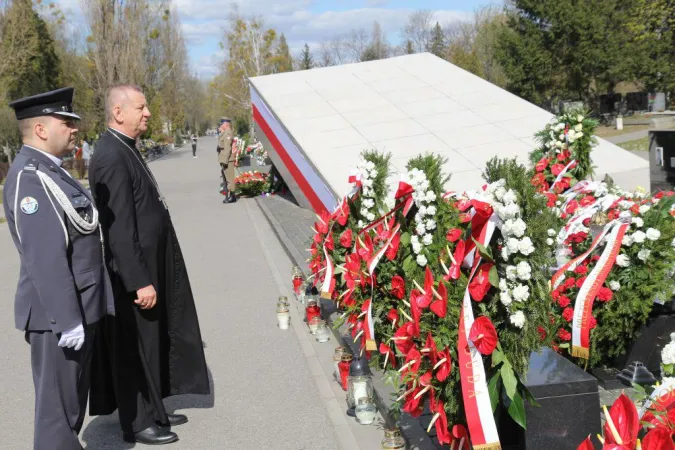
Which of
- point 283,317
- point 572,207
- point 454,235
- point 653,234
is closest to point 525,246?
point 454,235

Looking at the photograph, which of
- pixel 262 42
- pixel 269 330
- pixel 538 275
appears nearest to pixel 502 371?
pixel 538 275

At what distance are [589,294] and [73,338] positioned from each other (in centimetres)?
299

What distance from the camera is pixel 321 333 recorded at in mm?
6723

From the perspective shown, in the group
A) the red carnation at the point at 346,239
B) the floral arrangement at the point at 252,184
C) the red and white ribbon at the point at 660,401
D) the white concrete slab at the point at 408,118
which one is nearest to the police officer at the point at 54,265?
the red carnation at the point at 346,239

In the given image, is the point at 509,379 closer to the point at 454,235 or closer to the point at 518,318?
the point at 518,318

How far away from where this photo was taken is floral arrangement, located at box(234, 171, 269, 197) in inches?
749

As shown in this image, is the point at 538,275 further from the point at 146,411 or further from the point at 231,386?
the point at 231,386

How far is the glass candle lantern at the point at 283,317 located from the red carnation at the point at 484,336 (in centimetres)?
405

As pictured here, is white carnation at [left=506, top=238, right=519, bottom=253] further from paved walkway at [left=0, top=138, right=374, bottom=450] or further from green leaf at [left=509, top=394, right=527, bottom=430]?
paved walkway at [left=0, top=138, right=374, bottom=450]

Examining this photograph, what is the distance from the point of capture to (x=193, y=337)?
4.91 meters

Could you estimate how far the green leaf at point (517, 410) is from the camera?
3244 mm

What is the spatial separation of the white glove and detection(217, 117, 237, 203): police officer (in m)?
14.1

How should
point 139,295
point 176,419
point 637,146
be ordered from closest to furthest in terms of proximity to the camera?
point 139,295, point 176,419, point 637,146

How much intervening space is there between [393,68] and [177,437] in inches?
511
